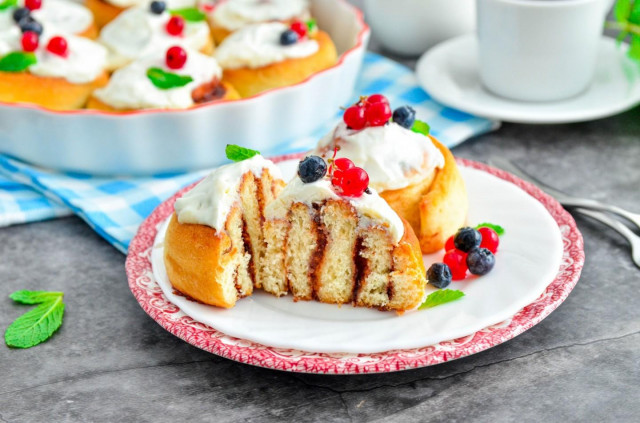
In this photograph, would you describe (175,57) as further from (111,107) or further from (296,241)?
(296,241)

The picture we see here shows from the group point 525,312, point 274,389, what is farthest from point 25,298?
point 525,312

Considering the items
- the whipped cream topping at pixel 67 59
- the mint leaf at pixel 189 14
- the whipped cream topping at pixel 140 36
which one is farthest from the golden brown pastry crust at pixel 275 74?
the whipped cream topping at pixel 67 59

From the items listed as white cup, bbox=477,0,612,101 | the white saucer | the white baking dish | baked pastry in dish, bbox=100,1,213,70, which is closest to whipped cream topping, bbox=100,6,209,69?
baked pastry in dish, bbox=100,1,213,70

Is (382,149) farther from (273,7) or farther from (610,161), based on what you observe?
(273,7)

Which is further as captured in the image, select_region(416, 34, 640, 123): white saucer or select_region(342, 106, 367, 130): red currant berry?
select_region(416, 34, 640, 123): white saucer

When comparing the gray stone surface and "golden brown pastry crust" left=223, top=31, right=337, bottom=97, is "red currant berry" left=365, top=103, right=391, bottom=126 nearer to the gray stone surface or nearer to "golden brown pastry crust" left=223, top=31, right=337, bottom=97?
the gray stone surface
